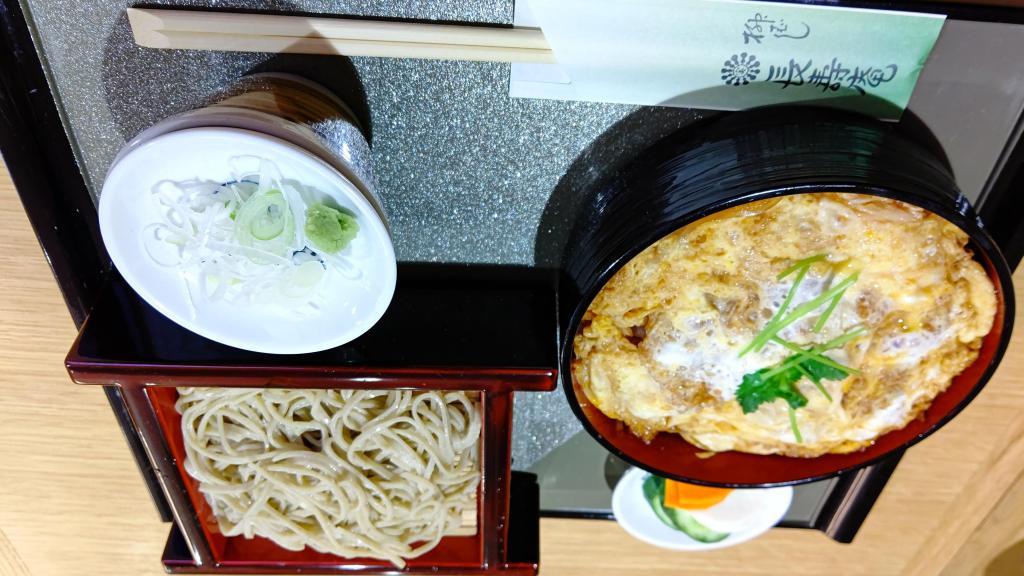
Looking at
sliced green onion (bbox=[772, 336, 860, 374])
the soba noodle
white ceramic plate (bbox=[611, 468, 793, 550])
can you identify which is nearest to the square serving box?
the soba noodle

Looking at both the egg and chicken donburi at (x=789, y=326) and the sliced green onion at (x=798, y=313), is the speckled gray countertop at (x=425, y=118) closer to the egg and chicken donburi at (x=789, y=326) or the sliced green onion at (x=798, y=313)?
the egg and chicken donburi at (x=789, y=326)

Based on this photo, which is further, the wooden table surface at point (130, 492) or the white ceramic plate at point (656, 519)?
the white ceramic plate at point (656, 519)

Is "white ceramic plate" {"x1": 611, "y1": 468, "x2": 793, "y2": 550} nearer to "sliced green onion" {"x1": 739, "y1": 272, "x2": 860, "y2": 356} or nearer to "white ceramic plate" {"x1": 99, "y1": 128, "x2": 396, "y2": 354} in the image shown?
"sliced green onion" {"x1": 739, "y1": 272, "x2": 860, "y2": 356}

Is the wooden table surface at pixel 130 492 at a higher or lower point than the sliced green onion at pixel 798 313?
lower

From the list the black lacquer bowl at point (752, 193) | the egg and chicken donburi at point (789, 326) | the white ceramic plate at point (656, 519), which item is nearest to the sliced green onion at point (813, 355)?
the egg and chicken donburi at point (789, 326)

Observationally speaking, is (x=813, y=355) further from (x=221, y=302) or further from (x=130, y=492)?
(x=130, y=492)

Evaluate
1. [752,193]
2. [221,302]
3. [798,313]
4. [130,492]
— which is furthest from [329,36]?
[130,492]

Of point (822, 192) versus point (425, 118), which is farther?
point (425, 118)
